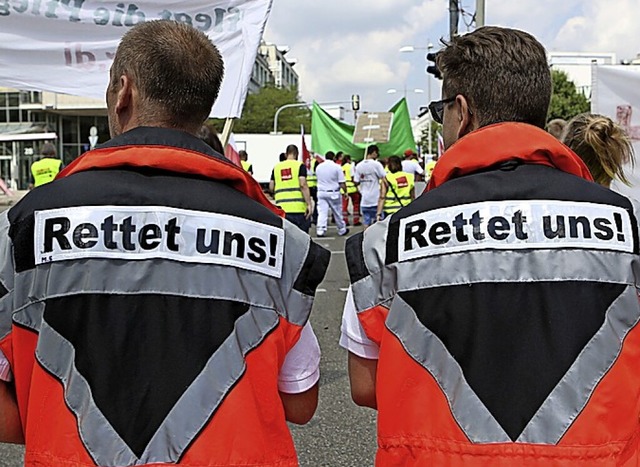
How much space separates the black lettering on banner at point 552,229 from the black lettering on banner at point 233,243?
0.71 metres

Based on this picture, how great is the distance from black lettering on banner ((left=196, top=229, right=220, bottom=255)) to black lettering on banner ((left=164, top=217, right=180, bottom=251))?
Result: 0.05 m

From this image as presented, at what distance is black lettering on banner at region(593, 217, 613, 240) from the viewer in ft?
6.94

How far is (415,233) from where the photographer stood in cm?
215

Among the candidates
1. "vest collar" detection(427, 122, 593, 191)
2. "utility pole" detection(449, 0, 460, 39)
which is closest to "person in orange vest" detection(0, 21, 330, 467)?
"vest collar" detection(427, 122, 593, 191)

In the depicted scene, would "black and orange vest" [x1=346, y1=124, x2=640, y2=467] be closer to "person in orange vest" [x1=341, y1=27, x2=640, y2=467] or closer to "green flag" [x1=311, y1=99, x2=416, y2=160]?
"person in orange vest" [x1=341, y1=27, x2=640, y2=467]

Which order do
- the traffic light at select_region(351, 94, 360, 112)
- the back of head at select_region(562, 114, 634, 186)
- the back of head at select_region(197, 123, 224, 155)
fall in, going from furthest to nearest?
1. the traffic light at select_region(351, 94, 360, 112)
2. the back of head at select_region(197, 123, 224, 155)
3. the back of head at select_region(562, 114, 634, 186)

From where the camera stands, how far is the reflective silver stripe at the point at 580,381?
79.9 inches

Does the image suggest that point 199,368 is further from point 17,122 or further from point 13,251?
point 17,122

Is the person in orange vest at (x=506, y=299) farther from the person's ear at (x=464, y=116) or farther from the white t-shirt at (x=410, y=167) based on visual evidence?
the white t-shirt at (x=410, y=167)

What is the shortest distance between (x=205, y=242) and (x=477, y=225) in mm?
642

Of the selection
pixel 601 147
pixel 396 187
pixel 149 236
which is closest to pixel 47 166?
pixel 396 187

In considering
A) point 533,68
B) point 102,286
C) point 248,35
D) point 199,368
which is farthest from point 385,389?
point 248,35

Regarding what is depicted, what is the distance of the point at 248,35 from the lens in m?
5.20

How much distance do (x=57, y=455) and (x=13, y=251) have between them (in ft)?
1.55
